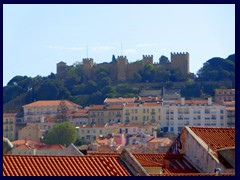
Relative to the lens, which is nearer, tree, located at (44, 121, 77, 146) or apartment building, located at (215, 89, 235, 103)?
tree, located at (44, 121, 77, 146)

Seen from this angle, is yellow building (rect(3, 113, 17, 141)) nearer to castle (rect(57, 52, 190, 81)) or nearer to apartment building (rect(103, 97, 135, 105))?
apartment building (rect(103, 97, 135, 105))

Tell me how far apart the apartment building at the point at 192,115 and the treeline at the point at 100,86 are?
1338 cm

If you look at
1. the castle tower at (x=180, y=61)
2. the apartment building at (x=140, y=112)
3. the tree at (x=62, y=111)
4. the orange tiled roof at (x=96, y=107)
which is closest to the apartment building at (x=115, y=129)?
the apartment building at (x=140, y=112)

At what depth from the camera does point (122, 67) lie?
12938 centimetres

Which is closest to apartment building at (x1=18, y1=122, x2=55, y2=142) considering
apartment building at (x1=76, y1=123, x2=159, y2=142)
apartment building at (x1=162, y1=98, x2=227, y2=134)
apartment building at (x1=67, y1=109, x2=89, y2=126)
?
apartment building at (x1=76, y1=123, x2=159, y2=142)

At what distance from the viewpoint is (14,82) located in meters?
130

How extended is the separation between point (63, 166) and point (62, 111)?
103175mm

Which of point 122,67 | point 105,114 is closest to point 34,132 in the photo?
point 105,114

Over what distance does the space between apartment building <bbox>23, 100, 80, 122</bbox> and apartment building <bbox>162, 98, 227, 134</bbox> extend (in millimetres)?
13198

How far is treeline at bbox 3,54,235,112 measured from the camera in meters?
122

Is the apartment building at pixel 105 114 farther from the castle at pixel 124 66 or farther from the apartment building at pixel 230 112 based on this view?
the castle at pixel 124 66

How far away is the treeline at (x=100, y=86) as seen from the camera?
122312mm

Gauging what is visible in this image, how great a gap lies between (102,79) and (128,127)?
77.9 feet

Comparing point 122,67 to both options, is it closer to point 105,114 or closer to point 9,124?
point 105,114
